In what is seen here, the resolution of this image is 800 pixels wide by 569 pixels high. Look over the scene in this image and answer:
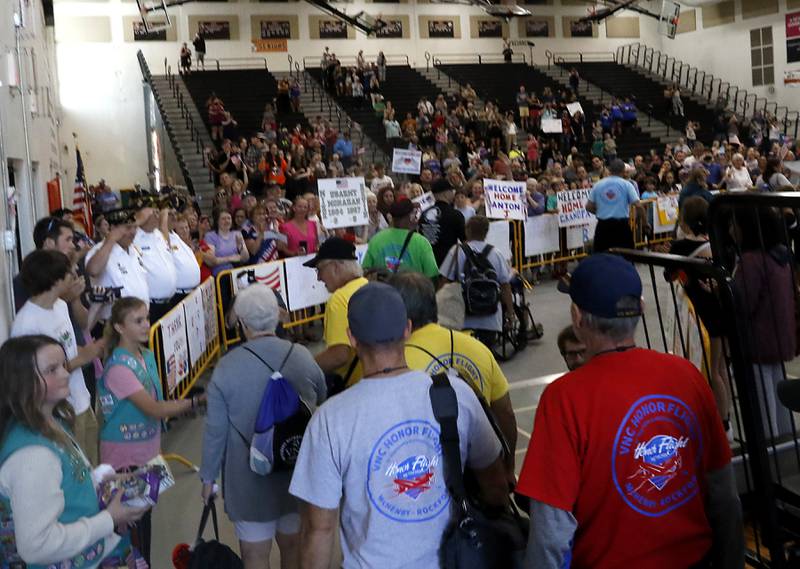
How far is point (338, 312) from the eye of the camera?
4.63 m

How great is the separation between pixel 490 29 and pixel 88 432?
37.5 m

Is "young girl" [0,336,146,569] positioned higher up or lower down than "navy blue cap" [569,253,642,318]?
lower down

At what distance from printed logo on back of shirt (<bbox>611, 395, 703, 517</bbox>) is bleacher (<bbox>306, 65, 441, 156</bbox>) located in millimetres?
24937

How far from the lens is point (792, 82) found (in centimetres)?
3422

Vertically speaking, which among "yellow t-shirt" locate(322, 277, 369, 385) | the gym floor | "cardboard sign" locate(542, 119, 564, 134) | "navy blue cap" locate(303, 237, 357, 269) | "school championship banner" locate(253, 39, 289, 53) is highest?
"school championship banner" locate(253, 39, 289, 53)

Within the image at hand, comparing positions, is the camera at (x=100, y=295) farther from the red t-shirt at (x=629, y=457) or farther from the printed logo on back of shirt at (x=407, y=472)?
the red t-shirt at (x=629, y=457)

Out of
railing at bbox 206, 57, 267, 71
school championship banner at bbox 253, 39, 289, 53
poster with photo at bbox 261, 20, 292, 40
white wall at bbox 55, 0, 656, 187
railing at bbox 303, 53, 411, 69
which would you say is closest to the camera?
white wall at bbox 55, 0, 656, 187

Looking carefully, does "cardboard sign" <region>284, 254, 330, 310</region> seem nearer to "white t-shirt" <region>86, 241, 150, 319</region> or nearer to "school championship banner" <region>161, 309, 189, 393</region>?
"school championship banner" <region>161, 309, 189, 393</region>

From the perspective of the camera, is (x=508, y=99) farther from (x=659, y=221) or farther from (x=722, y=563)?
(x=722, y=563)

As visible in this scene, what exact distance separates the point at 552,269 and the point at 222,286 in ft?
24.0

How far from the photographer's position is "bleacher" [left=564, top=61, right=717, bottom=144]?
34.0 metres

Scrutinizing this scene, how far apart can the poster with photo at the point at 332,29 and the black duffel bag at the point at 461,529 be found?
119 feet

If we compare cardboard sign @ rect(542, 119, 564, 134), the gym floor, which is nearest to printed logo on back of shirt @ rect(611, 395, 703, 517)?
the gym floor

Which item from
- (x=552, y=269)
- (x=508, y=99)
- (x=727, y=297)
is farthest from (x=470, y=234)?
(x=508, y=99)
